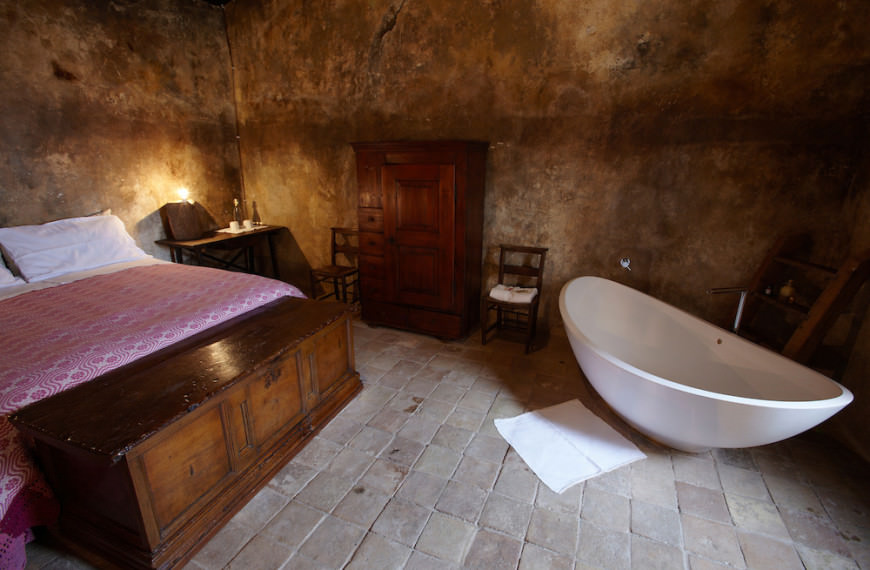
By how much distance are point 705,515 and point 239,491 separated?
84.8 inches

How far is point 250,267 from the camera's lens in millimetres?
4867

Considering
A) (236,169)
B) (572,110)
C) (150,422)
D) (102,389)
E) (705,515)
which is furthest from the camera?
(236,169)

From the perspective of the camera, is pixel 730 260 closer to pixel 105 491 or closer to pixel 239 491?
pixel 239 491

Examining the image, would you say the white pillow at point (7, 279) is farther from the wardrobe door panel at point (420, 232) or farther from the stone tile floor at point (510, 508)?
the wardrobe door panel at point (420, 232)

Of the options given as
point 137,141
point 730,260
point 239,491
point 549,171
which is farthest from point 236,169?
point 730,260

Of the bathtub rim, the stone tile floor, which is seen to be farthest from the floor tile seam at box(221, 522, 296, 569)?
the bathtub rim

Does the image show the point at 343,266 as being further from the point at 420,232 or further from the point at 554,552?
the point at 554,552

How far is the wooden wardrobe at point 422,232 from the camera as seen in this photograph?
3.17 meters

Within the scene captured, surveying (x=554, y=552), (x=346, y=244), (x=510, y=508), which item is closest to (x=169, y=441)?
(x=510, y=508)

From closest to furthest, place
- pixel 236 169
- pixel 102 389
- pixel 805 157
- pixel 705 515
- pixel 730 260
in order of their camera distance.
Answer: pixel 102 389
pixel 705 515
pixel 805 157
pixel 730 260
pixel 236 169

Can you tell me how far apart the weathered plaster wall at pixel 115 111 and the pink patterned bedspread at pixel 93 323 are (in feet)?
3.46

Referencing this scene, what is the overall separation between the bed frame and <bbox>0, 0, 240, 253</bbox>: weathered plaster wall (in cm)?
245

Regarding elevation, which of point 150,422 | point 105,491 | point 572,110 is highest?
point 572,110

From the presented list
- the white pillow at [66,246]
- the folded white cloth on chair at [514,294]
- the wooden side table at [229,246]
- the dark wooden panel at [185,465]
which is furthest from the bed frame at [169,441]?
the wooden side table at [229,246]
